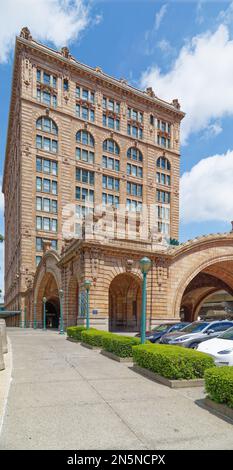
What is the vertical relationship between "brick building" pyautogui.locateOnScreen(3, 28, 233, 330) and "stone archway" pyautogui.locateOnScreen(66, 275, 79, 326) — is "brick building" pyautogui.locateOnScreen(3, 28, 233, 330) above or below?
above

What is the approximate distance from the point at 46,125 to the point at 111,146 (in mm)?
12210

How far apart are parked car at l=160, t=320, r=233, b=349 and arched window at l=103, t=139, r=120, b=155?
48413 millimetres

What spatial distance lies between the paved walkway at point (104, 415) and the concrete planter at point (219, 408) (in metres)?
0.23

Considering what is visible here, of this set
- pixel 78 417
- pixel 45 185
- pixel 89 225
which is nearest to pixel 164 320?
pixel 89 225

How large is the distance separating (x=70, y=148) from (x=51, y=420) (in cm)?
5486

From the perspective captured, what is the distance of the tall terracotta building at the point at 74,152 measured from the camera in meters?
54.8

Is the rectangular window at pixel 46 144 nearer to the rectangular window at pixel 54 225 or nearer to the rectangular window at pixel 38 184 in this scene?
the rectangular window at pixel 38 184

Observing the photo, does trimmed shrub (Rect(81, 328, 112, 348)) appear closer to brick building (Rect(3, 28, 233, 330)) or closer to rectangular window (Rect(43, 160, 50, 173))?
brick building (Rect(3, 28, 233, 330))

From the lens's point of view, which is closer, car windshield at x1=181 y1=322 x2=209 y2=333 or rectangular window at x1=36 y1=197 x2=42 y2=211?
car windshield at x1=181 y1=322 x2=209 y2=333

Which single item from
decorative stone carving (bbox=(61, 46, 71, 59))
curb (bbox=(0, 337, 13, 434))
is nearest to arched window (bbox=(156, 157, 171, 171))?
decorative stone carving (bbox=(61, 46, 71, 59))

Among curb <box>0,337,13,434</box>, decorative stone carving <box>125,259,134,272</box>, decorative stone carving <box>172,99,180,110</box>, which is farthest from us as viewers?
decorative stone carving <box>172,99,180,110</box>

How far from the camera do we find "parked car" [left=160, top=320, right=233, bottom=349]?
52.1ft

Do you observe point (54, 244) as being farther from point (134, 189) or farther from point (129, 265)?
point (129, 265)
